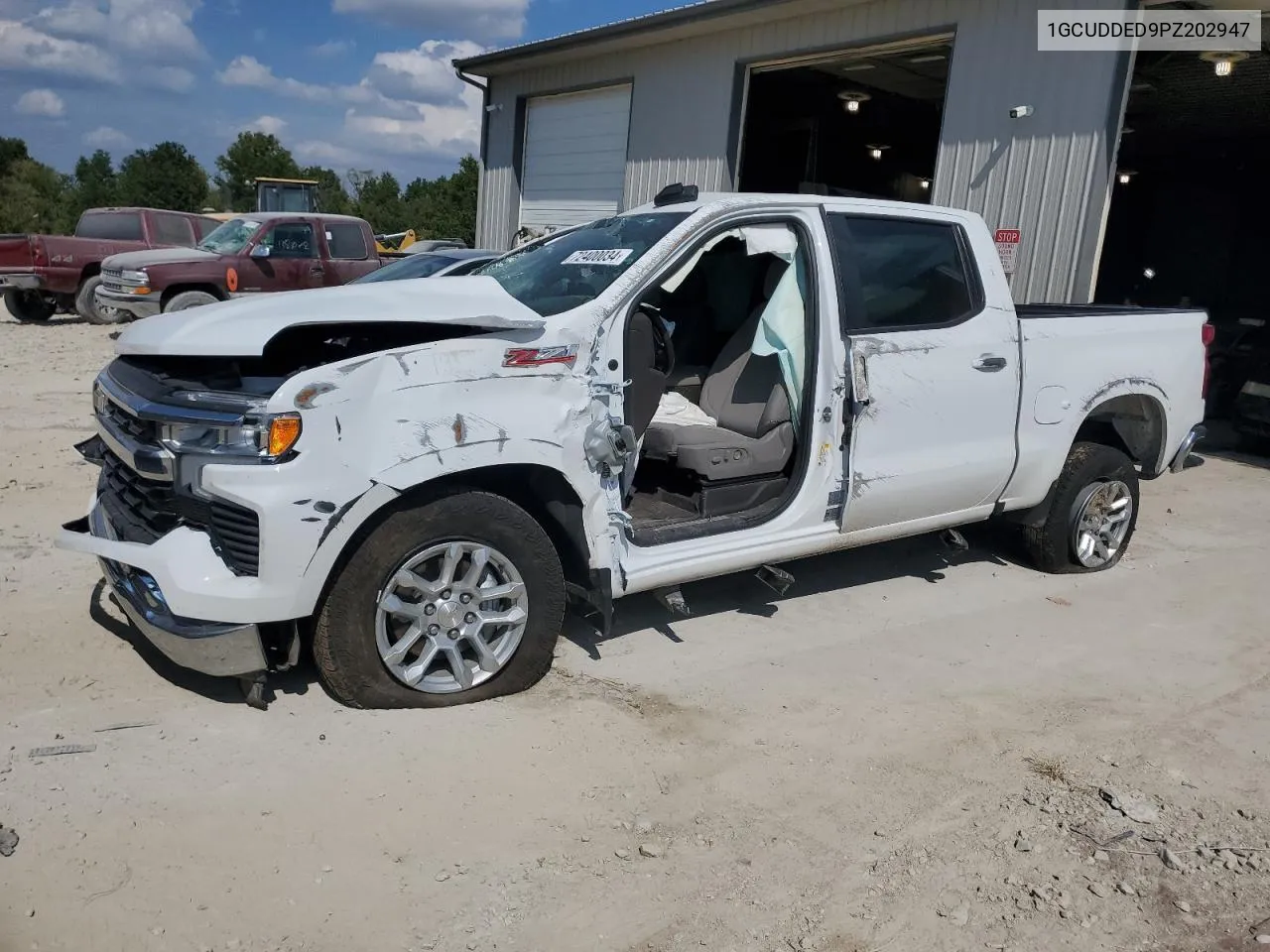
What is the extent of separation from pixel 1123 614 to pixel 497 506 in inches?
139

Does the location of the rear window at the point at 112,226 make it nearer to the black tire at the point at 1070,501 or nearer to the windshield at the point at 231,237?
the windshield at the point at 231,237

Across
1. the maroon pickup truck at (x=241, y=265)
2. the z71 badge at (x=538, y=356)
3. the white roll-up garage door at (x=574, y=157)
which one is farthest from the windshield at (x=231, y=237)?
the z71 badge at (x=538, y=356)

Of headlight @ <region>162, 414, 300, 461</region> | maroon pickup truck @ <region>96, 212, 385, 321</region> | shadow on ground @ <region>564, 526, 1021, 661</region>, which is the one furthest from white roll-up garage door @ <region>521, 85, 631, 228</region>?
headlight @ <region>162, 414, 300, 461</region>

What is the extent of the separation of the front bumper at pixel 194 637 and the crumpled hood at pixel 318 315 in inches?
32.3

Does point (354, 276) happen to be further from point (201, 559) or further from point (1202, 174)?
point (1202, 174)

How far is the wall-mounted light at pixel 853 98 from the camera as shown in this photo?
47.7 feet

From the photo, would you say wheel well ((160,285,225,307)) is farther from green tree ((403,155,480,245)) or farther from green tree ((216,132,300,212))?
green tree ((216,132,300,212))

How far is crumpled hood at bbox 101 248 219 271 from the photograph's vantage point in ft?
42.2

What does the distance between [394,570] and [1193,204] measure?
74.7ft

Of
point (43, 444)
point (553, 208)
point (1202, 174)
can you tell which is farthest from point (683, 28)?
point (1202, 174)

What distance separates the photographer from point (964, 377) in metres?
4.62

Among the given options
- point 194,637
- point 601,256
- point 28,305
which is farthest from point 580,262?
point 28,305

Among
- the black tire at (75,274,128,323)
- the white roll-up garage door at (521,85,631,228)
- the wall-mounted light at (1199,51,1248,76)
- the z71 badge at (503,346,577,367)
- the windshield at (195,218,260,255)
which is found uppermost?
the wall-mounted light at (1199,51,1248,76)

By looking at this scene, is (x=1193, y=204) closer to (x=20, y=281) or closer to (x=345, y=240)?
(x=345, y=240)
